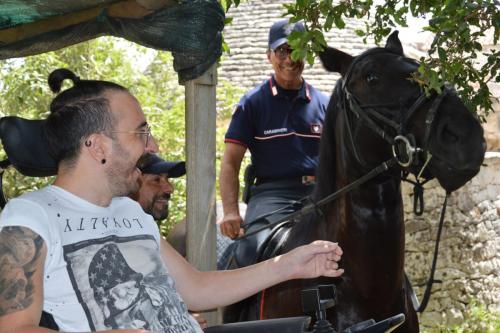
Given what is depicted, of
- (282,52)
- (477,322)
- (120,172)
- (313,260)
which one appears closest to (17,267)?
(120,172)

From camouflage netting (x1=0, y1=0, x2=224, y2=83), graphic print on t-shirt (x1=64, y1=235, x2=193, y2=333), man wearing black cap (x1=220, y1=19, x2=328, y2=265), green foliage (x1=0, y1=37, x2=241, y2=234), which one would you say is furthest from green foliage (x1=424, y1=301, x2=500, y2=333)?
graphic print on t-shirt (x1=64, y1=235, x2=193, y2=333)

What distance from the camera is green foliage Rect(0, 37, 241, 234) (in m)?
Answer: 12.0

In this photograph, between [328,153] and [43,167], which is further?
[328,153]

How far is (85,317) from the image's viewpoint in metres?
2.91

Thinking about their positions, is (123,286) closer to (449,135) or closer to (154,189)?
(449,135)

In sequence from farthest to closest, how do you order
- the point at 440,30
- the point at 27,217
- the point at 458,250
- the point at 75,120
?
1. the point at 458,250
2. the point at 440,30
3. the point at 75,120
4. the point at 27,217

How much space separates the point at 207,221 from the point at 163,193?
3.25ft

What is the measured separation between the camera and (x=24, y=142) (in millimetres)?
3273

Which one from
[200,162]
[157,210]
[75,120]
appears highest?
[75,120]

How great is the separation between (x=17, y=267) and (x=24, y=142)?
661 millimetres

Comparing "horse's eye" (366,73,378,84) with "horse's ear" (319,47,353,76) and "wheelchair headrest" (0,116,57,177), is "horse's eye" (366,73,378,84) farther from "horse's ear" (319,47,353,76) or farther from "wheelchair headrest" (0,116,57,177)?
"wheelchair headrest" (0,116,57,177)

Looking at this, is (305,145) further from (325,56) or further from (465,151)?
(465,151)

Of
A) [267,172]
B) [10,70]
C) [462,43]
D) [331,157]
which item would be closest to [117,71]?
[10,70]

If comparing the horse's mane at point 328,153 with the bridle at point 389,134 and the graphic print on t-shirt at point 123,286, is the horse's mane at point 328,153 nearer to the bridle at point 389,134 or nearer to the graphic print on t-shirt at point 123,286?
the bridle at point 389,134
